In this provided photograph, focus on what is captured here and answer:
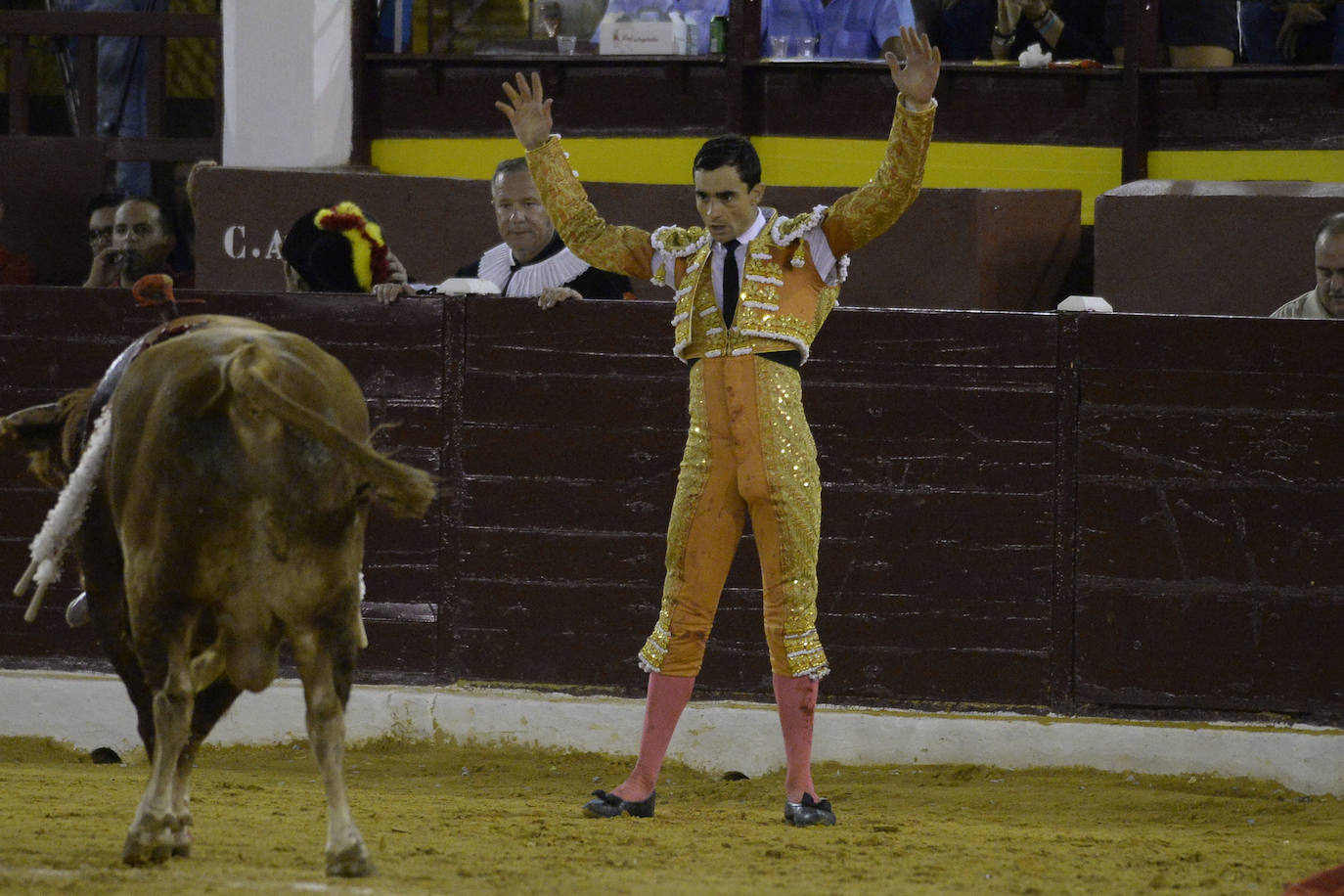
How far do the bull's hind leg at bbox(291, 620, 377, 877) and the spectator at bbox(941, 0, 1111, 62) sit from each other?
5.69 metres

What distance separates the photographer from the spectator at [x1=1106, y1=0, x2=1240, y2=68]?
839 centimetres

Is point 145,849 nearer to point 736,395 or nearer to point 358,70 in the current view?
point 736,395

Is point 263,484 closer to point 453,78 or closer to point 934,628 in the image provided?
point 934,628

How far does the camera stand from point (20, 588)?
4.04 m

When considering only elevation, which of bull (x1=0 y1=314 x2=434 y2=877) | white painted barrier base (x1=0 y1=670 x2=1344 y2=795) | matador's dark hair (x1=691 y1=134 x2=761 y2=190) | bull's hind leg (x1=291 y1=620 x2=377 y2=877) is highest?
matador's dark hair (x1=691 y1=134 x2=761 y2=190)

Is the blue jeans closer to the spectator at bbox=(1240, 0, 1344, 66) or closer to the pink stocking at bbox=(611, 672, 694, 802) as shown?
the spectator at bbox=(1240, 0, 1344, 66)

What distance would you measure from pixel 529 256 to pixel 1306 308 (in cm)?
248

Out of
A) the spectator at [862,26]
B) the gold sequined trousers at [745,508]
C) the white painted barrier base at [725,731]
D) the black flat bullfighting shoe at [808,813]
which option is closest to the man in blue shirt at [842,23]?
the spectator at [862,26]

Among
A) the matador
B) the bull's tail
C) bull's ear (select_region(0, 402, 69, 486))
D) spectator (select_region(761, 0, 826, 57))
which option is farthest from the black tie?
spectator (select_region(761, 0, 826, 57))

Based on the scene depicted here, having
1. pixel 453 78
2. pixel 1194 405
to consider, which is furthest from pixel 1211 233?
pixel 453 78

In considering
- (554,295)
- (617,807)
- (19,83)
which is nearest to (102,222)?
(19,83)

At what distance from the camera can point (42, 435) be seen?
447cm

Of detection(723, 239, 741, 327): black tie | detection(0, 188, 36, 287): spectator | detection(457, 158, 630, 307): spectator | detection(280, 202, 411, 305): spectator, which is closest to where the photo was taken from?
detection(723, 239, 741, 327): black tie

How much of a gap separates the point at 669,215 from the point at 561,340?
1626 mm
